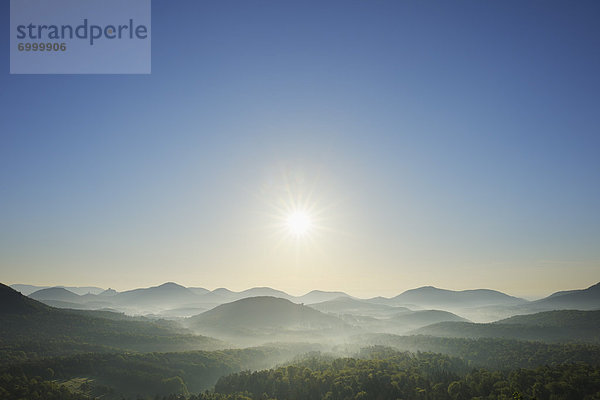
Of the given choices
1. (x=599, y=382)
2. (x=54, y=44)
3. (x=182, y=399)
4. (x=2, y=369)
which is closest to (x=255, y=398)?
(x=182, y=399)

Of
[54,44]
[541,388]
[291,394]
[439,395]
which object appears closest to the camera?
[54,44]

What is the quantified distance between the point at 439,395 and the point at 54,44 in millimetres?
228822

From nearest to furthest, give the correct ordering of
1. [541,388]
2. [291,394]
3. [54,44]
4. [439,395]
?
[54,44], [541,388], [439,395], [291,394]

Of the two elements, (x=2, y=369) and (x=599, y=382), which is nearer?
(x=599, y=382)

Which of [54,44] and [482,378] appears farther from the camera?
[482,378]

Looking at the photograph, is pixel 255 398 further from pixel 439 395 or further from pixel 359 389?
pixel 439 395

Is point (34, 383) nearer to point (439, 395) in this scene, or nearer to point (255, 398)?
point (255, 398)

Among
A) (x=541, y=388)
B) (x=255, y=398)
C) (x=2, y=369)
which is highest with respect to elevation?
(x=2, y=369)

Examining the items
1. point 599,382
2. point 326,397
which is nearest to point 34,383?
point 326,397

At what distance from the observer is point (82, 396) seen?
647ft

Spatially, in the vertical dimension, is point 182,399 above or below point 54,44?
below

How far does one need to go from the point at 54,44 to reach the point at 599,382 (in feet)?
887

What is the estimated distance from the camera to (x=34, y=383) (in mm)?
185000

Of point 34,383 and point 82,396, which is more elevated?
point 34,383
